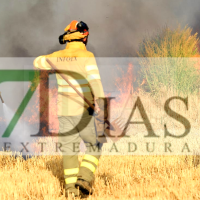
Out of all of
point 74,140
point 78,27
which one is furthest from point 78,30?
point 74,140

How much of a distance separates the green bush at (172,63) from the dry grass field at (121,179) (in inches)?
243

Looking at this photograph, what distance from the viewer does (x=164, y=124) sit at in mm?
10422

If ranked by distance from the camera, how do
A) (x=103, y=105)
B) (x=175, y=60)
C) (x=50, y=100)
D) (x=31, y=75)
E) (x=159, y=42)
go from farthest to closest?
(x=159, y=42) → (x=175, y=60) → (x=31, y=75) → (x=50, y=100) → (x=103, y=105)

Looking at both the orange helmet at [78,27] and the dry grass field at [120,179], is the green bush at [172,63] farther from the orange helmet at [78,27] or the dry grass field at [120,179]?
the orange helmet at [78,27]

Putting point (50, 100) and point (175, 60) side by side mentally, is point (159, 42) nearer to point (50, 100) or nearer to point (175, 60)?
point (175, 60)

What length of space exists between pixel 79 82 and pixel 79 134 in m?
0.74

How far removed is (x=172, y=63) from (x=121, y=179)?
8322 millimetres

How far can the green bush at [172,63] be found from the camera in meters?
12.0

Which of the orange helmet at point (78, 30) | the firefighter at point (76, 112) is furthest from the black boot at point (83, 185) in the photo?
the orange helmet at point (78, 30)

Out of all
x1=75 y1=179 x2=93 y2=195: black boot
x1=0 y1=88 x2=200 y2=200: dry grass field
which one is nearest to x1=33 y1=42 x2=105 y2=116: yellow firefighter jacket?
x1=75 y1=179 x2=93 y2=195: black boot

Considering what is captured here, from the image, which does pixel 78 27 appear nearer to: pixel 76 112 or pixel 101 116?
pixel 76 112

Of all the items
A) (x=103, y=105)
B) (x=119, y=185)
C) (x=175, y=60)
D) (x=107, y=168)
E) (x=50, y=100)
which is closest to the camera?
(x=103, y=105)

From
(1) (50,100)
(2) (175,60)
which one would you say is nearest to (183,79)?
(2) (175,60)

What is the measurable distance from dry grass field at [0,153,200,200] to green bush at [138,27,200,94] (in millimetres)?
6166
